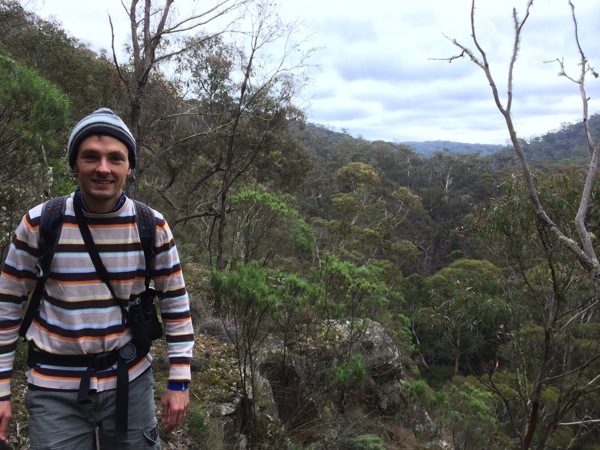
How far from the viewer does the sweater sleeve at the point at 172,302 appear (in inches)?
55.9

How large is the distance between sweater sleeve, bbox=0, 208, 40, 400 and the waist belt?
0.06m

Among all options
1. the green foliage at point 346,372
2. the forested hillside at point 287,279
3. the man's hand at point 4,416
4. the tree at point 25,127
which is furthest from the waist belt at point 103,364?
the green foliage at point 346,372

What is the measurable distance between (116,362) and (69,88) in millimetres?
9068

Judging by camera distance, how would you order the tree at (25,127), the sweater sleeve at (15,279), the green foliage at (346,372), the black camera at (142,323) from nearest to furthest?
the sweater sleeve at (15,279)
the black camera at (142,323)
the tree at (25,127)
the green foliage at (346,372)

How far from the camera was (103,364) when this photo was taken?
1.31 metres

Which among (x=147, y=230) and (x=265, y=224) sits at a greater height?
(x=147, y=230)

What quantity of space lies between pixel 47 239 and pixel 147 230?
0.26 m

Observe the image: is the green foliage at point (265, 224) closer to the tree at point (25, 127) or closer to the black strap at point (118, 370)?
the tree at point (25, 127)

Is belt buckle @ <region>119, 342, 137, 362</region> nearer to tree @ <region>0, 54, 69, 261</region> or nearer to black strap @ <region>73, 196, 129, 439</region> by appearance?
black strap @ <region>73, 196, 129, 439</region>

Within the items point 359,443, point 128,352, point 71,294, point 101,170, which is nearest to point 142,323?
point 128,352

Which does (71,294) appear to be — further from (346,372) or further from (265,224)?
(265,224)

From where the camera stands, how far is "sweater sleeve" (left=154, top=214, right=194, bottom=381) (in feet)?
4.66

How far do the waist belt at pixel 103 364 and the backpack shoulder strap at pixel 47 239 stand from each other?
129 millimetres

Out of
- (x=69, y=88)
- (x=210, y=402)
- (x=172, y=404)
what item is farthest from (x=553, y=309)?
(x=69, y=88)
